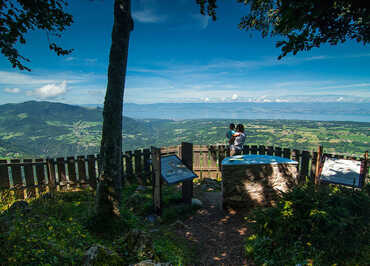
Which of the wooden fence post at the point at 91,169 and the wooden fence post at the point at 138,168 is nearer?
the wooden fence post at the point at 91,169

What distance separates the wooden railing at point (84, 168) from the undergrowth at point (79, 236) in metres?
0.94

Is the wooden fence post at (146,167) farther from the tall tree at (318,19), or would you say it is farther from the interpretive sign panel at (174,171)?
the tall tree at (318,19)

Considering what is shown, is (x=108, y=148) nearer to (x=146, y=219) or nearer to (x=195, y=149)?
(x=146, y=219)

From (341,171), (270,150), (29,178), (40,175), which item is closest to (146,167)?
(40,175)

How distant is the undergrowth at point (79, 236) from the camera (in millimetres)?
2953

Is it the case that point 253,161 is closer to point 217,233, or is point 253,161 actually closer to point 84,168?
point 217,233

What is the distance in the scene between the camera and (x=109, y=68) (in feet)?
15.0

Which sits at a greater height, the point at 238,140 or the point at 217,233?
the point at 238,140

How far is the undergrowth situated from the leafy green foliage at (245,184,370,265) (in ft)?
5.59

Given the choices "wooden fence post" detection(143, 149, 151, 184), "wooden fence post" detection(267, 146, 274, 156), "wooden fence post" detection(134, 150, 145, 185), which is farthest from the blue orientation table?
"wooden fence post" detection(134, 150, 145, 185)

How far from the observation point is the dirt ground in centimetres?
425

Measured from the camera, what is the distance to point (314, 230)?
12.2ft

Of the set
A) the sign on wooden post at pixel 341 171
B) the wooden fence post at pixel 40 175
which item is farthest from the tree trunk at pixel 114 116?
the sign on wooden post at pixel 341 171

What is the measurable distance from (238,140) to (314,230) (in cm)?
580
